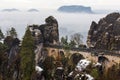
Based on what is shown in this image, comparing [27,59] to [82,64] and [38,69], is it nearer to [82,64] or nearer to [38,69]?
[38,69]

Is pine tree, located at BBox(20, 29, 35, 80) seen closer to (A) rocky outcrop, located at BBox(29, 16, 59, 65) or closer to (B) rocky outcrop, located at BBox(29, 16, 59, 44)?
(A) rocky outcrop, located at BBox(29, 16, 59, 65)

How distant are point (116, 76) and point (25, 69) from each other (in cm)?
2620

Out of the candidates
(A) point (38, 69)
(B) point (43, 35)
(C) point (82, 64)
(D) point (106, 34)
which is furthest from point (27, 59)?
(D) point (106, 34)

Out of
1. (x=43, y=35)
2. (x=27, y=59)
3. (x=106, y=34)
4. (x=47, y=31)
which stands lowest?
(x=27, y=59)

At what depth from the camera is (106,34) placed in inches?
5655

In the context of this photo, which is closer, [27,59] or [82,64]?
[27,59]

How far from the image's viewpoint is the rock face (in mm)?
140625

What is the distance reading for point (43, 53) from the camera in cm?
14750

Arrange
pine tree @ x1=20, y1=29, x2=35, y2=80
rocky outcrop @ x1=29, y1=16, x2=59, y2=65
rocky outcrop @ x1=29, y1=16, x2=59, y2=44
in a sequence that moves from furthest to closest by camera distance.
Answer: rocky outcrop @ x1=29, y1=16, x2=59, y2=44, rocky outcrop @ x1=29, y1=16, x2=59, y2=65, pine tree @ x1=20, y1=29, x2=35, y2=80

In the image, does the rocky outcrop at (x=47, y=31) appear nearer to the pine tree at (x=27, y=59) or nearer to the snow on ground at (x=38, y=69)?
the snow on ground at (x=38, y=69)

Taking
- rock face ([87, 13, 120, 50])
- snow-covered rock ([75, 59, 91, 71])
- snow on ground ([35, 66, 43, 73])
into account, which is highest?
rock face ([87, 13, 120, 50])

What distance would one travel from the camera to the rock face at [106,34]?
141 m

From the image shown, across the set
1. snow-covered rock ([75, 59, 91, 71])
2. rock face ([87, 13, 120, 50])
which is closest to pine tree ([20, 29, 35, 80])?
snow-covered rock ([75, 59, 91, 71])

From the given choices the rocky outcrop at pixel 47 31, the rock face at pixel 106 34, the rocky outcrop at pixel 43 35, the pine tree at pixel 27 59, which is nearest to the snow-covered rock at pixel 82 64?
the pine tree at pixel 27 59
